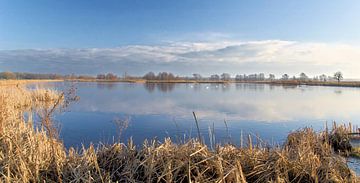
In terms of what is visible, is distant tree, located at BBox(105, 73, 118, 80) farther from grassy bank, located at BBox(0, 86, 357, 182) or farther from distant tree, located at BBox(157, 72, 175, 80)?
grassy bank, located at BBox(0, 86, 357, 182)

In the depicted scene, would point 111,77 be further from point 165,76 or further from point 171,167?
point 171,167

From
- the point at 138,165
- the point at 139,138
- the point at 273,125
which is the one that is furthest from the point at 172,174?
the point at 273,125

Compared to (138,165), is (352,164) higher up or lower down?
lower down

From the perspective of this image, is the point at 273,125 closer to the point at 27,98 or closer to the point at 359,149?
the point at 359,149

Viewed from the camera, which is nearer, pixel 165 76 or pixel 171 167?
pixel 171 167

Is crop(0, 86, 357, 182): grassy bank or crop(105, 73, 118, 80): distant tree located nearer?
crop(0, 86, 357, 182): grassy bank

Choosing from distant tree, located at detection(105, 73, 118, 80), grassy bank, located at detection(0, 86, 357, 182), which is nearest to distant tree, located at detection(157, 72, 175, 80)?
distant tree, located at detection(105, 73, 118, 80)

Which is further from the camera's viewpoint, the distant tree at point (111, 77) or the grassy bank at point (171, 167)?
the distant tree at point (111, 77)

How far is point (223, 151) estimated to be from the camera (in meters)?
3.66

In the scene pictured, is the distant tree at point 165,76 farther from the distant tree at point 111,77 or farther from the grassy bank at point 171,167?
the grassy bank at point 171,167

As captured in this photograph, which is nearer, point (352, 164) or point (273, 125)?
point (352, 164)

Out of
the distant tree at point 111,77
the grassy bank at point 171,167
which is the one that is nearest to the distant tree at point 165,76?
the distant tree at point 111,77

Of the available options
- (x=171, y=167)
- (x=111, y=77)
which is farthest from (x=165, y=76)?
(x=171, y=167)

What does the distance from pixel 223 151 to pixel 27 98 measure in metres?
20.5
